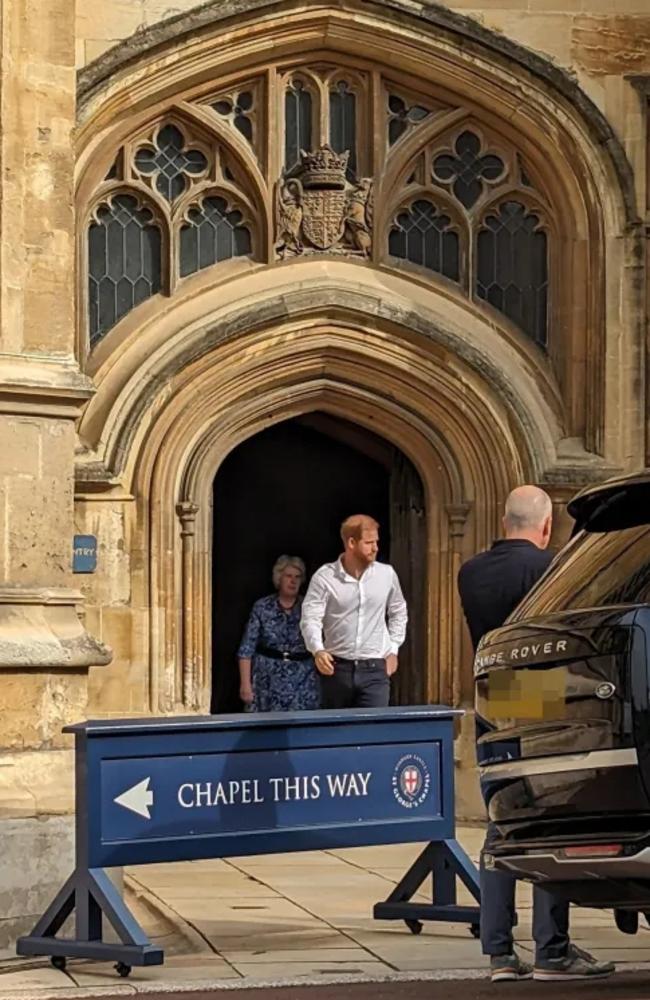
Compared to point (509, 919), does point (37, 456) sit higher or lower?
higher

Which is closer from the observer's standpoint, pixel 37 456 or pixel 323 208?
pixel 37 456

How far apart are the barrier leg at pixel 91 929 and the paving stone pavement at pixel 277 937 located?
0.08 m

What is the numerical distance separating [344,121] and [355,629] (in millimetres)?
4264

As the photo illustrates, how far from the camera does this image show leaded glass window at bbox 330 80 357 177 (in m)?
15.4

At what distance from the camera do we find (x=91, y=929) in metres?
8.58

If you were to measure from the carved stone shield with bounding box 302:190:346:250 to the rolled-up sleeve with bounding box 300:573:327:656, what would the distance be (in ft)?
11.2

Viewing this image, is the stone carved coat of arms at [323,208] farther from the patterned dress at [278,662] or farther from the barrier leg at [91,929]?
the barrier leg at [91,929]

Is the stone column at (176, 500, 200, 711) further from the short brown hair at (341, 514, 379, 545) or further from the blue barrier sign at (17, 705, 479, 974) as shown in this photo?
the blue barrier sign at (17, 705, 479, 974)

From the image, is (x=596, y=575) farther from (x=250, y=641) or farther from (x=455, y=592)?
(x=455, y=592)

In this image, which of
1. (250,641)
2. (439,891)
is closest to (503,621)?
(439,891)

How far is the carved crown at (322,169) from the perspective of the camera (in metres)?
15.2

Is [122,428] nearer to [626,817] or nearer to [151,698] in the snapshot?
[151,698]

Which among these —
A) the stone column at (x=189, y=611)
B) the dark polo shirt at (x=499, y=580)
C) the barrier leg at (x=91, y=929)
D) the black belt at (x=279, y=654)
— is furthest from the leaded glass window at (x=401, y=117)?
the barrier leg at (x=91, y=929)

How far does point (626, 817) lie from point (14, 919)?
348 centimetres
